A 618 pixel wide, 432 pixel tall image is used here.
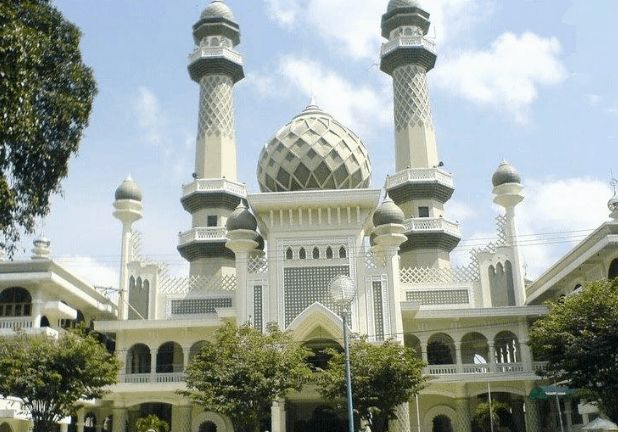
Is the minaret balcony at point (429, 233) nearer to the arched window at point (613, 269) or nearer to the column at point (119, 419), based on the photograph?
the arched window at point (613, 269)

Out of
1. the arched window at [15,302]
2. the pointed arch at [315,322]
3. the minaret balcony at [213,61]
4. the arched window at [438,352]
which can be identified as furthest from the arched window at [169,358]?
the minaret balcony at [213,61]

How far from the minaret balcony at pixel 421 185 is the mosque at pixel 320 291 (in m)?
0.11

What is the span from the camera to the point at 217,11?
145ft

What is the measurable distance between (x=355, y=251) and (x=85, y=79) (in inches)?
679

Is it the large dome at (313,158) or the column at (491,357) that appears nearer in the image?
the column at (491,357)

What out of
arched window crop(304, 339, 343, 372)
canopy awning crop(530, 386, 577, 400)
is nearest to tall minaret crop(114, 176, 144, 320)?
arched window crop(304, 339, 343, 372)

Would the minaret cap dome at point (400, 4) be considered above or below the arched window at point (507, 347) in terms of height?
above

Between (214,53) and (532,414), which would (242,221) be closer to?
(532,414)

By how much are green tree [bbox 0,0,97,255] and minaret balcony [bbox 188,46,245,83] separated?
2715 centimetres

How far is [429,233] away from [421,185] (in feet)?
8.70

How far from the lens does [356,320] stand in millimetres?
30406

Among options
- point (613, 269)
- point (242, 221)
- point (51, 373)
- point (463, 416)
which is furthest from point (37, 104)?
point (463, 416)

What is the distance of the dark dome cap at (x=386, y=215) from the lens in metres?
31.7

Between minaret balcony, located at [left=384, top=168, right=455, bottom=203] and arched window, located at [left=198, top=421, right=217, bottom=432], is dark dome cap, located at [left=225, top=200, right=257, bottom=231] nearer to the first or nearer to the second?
arched window, located at [left=198, top=421, right=217, bottom=432]
